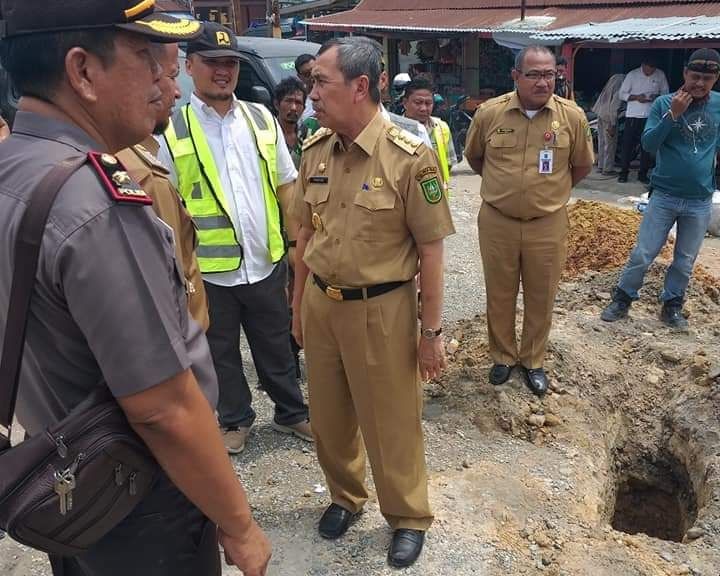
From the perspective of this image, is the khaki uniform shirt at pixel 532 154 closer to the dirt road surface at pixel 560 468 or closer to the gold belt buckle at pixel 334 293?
the dirt road surface at pixel 560 468

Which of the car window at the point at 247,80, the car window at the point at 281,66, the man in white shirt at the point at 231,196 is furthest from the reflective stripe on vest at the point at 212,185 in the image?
the car window at the point at 281,66

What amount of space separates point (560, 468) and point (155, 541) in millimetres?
2441

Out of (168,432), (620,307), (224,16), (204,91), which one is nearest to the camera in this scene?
(168,432)

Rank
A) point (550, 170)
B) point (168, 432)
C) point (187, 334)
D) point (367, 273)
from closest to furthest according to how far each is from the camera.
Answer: point (168, 432), point (187, 334), point (367, 273), point (550, 170)

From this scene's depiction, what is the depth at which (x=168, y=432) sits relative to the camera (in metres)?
1.19

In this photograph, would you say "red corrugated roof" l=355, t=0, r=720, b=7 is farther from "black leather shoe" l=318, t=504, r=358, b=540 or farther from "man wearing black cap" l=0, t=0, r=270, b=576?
"man wearing black cap" l=0, t=0, r=270, b=576

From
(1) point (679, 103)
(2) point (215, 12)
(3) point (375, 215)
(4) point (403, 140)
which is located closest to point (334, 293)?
(3) point (375, 215)

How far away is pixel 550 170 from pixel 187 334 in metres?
2.92

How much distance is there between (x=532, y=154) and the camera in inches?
148

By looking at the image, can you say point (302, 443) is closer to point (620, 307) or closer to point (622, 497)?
point (622, 497)

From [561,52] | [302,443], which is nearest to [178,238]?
[302,443]

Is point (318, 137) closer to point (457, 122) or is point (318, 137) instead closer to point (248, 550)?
point (248, 550)

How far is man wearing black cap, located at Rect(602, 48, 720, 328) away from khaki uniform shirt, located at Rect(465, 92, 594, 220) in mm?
1030

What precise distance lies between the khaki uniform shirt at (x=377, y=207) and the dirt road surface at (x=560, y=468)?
3.77 feet
